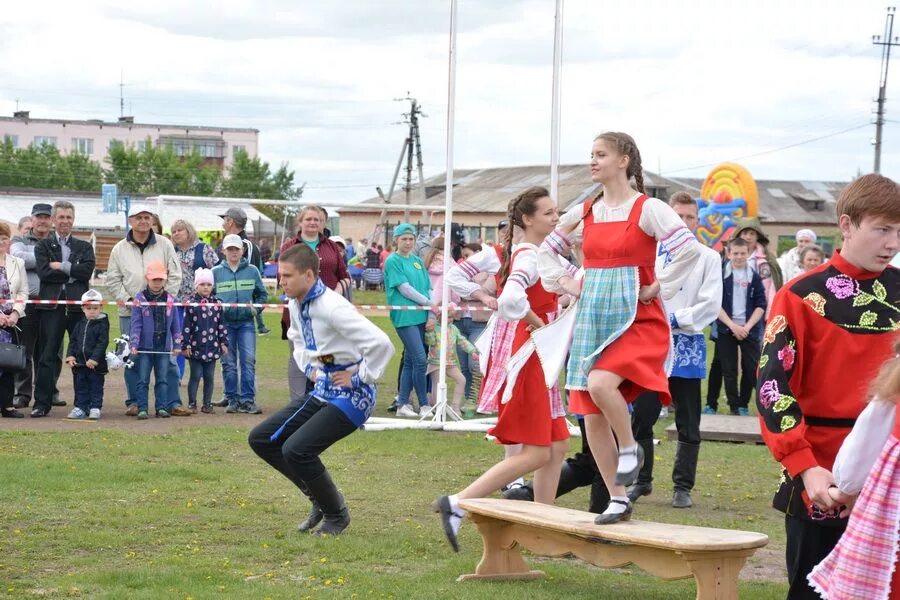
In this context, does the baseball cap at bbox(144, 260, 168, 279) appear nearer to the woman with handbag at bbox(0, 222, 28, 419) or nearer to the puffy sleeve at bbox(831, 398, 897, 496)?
the woman with handbag at bbox(0, 222, 28, 419)

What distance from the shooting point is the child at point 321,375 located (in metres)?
7.32

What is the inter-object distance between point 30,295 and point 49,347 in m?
0.68

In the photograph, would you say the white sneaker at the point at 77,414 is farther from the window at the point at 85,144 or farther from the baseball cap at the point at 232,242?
the window at the point at 85,144

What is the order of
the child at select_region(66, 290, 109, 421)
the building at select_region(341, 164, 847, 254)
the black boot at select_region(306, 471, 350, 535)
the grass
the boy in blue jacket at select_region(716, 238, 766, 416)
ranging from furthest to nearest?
the building at select_region(341, 164, 847, 254) → the boy in blue jacket at select_region(716, 238, 766, 416) → the child at select_region(66, 290, 109, 421) → the black boot at select_region(306, 471, 350, 535) → the grass

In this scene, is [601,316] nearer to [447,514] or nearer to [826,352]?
[447,514]

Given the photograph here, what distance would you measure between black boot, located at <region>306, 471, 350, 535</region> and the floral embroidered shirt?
12.1 feet

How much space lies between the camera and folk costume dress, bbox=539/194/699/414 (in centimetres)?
606

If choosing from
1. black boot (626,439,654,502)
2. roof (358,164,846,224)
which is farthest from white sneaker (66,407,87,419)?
roof (358,164,846,224)

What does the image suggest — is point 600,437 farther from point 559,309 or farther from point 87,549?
point 87,549

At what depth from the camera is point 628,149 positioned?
20.6ft

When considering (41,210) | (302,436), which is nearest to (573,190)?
(41,210)

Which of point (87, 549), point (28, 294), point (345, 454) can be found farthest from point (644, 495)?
point (28, 294)

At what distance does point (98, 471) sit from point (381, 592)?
4118mm

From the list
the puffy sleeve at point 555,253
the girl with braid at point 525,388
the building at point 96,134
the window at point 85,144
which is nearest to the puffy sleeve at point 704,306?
the girl with braid at point 525,388
